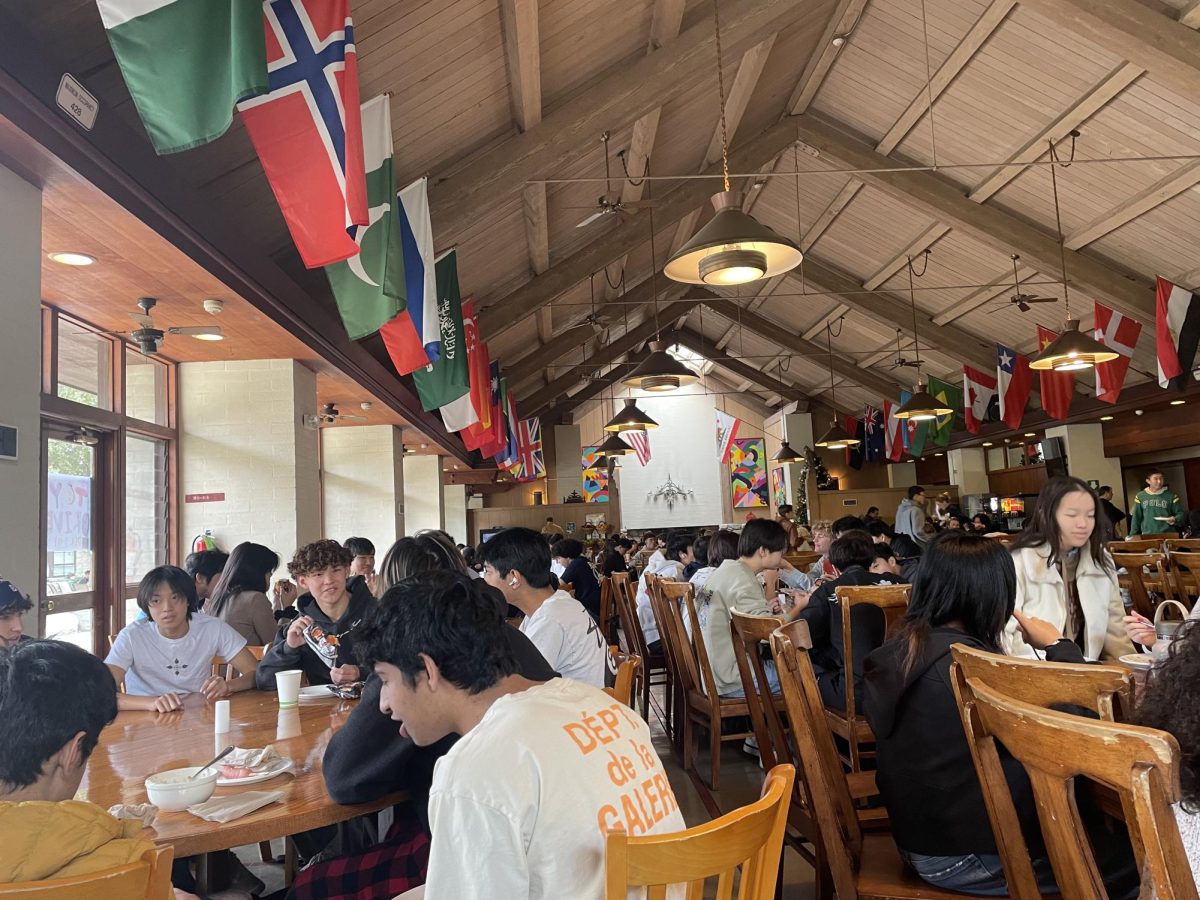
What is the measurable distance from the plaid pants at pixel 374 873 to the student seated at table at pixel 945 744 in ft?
3.46

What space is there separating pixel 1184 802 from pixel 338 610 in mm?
2832

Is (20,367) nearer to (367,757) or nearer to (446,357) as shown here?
(367,757)

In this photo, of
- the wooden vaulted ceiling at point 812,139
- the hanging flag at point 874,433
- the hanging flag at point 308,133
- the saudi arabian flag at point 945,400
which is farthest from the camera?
the hanging flag at point 874,433

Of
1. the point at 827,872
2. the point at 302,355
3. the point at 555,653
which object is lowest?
the point at 827,872

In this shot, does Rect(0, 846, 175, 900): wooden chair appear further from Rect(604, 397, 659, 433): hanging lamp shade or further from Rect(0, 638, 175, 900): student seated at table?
Rect(604, 397, 659, 433): hanging lamp shade

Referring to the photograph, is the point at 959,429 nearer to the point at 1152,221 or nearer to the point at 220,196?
the point at 1152,221

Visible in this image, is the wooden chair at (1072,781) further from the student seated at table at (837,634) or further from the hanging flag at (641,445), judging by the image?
the hanging flag at (641,445)

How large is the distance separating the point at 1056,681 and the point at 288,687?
6.86ft

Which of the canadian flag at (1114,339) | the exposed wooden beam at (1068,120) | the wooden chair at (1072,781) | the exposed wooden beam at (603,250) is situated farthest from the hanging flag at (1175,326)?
the wooden chair at (1072,781)

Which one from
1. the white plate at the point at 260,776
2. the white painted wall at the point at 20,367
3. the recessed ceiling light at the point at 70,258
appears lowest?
the white plate at the point at 260,776

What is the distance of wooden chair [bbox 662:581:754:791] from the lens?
3910 millimetres

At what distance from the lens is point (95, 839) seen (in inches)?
45.4

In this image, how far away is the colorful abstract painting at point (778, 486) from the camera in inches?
774

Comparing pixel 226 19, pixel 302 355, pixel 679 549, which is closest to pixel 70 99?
pixel 226 19
